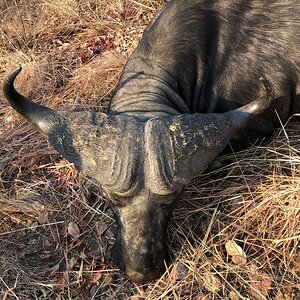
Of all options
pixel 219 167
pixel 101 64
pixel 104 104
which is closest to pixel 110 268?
pixel 219 167

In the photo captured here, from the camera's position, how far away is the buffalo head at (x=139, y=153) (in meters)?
3.19

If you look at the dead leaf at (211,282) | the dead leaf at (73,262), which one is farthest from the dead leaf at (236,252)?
the dead leaf at (73,262)

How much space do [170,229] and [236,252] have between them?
1.71ft

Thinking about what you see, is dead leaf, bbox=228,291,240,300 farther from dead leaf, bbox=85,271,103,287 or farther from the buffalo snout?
dead leaf, bbox=85,271,103,287

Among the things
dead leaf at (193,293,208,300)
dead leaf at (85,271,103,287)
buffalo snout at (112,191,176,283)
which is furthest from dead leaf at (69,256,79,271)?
dead leaf at (193,293,208,300)

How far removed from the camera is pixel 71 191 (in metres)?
4.61

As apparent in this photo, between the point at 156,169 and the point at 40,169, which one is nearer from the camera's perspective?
the point at 156,169

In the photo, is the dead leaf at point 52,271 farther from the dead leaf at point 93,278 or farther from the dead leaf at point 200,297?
the dead leaf at point 200,297

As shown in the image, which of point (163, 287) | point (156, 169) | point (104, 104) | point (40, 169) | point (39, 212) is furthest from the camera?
point (104, 104)

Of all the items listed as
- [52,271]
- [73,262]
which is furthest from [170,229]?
[52,271]

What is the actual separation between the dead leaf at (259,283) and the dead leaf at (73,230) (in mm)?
1393

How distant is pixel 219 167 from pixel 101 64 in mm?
2143

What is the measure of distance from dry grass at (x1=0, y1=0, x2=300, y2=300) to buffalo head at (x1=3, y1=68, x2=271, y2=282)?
18.1 inches

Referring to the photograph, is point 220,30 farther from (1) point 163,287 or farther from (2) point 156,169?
(1) point 163,287
